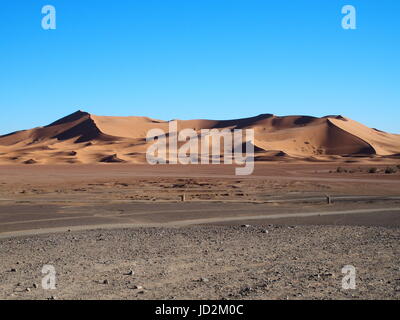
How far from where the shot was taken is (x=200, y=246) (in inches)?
470

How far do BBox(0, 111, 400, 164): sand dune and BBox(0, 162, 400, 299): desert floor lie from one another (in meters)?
48.6

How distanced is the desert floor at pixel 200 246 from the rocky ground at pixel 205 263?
18 millimetres

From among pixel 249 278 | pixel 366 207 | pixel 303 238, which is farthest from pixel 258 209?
pixel 249 278

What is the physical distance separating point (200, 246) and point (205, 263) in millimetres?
1885

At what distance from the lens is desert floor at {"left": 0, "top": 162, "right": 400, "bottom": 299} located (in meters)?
8.12

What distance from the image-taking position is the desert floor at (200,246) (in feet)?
26.7

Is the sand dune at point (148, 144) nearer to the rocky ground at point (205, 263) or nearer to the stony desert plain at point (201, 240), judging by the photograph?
the stony desert plain at point (201, 240)

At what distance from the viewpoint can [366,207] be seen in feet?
70.2

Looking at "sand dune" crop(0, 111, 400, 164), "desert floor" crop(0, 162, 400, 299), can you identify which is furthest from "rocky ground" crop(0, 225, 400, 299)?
"sand dune" crop(0, 111, 400, 164)

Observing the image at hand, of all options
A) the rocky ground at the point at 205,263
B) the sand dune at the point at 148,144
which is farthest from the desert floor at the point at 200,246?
the sand dune at the point at 148,144

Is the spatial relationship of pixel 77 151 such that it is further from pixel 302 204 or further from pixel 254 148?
pixel 302 204

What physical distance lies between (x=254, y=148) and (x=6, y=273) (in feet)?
243

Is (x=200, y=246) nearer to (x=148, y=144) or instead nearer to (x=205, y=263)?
(x=205, y=263)
